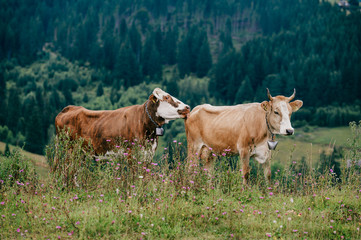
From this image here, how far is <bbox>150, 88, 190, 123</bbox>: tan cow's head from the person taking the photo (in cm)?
962

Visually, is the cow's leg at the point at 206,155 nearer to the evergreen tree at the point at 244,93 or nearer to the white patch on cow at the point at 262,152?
the white patch on cow at the point at 262,152

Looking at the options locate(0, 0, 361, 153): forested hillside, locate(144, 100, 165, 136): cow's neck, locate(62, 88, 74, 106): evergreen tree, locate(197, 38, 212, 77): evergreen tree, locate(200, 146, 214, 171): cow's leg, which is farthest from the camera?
locate(197, 38, 212, 77): evergreen tree

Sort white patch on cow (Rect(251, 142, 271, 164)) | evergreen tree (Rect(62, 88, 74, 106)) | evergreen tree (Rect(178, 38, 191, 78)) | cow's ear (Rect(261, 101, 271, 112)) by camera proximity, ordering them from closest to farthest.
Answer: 1. cow's ear (Rect(261, 101, 271, 112))
2. white patch on cow (Rect(251, 142, 271, 164))
3. evergreen tree (Rect(62, 88, 74, 106))
4. evergreen tree (Rect(178, 38, 191, 78))

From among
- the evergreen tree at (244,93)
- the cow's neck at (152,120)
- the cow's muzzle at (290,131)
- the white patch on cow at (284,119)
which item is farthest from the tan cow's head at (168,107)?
the evergreen tree at (244,93)

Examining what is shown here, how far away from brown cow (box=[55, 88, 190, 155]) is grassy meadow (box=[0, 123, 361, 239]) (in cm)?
76

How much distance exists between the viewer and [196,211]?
293 inches

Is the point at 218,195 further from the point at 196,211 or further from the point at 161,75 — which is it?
the point at 161,75

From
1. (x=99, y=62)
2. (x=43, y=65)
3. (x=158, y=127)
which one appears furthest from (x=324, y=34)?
(x=158, y=127)

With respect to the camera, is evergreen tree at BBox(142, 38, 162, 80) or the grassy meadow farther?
evergreen tree at BBox(142, 38, 162, 80)

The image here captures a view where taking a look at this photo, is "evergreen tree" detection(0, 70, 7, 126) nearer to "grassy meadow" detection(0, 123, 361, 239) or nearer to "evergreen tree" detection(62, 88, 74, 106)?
"evergreen tree" detection(62, 88, 74, 106)

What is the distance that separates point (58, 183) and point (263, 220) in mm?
4316

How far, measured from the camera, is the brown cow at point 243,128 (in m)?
9.14

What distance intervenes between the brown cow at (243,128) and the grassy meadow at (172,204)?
0.57 m

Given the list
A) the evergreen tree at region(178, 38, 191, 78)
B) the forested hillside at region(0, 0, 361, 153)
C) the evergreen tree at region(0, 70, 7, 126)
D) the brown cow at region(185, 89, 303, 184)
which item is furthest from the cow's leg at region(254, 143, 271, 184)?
the evergreen tree at region(178, 38, 191, 78)
